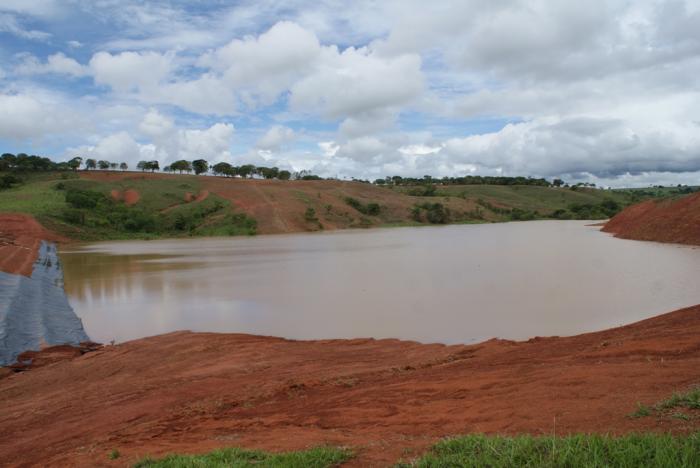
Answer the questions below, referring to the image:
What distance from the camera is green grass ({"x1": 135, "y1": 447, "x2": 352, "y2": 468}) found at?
14.1 feet

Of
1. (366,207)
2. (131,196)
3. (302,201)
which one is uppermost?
(131,196)

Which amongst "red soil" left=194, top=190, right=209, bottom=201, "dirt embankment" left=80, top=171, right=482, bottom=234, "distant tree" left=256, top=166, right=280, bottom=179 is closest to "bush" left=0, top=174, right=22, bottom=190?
"dirt embankment" left=80, top=171, right=482, bottom=234

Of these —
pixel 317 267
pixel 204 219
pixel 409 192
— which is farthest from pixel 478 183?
pixel 317 267

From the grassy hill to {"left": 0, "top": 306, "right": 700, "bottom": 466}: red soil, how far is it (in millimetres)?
49653

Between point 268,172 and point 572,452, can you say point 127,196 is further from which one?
point 572,452

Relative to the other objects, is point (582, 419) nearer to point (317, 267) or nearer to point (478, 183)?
point (317, 267)

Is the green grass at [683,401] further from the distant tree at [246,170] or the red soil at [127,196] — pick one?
the distant tree at [246,170]

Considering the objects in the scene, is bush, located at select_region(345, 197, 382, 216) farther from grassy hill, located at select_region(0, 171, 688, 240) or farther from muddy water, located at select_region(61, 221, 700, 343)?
muddy water, located at select_region(61, 221, 700, 343)

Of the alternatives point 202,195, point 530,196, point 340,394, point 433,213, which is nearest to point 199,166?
point 202,195

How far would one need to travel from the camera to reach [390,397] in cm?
680

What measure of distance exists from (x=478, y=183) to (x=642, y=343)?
428 feet

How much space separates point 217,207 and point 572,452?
66604mm

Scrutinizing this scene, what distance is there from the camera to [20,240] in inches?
1615

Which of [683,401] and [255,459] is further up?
[683,401]
